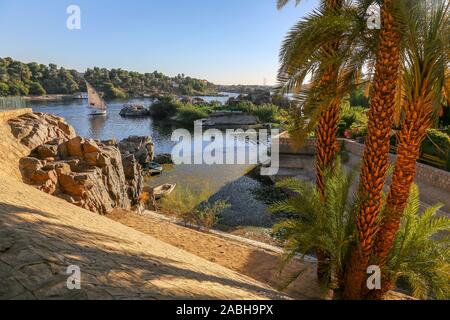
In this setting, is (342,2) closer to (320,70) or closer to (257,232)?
(320,70)

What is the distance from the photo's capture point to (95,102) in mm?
68125

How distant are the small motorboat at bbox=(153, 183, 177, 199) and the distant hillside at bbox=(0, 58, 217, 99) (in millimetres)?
72771

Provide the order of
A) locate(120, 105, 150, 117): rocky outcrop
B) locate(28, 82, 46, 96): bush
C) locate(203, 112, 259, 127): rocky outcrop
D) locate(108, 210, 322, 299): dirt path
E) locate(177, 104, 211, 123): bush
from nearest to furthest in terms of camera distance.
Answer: locate(108, 210, 322, 299): dirt path < locate(203, 112, 259, 127): rocky outcrop < locate(177, 104, 211, 123): bush < locate(120, 105, 150, 117): rocky outcrop < locate(28, 82, 46, 96): bush

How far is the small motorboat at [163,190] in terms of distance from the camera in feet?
65.4

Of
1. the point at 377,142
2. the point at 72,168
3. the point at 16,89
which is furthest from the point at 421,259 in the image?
the point at 16,89

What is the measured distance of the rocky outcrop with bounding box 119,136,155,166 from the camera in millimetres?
29059

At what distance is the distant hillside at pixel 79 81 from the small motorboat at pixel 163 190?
2865 inches

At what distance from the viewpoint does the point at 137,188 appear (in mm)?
17375

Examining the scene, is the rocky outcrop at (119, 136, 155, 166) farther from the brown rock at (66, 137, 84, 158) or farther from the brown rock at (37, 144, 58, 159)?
the brown rock at (37, 144, 58, 159)

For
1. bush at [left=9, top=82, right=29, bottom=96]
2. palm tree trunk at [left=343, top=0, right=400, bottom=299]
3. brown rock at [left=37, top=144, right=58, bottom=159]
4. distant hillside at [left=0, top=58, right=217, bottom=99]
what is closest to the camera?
palm tree trunk at [left=343, top=0, right=400, bottom=299]

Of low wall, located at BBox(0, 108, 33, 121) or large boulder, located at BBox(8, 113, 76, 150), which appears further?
low wall, located at BBox(0, 108, 33, 121)

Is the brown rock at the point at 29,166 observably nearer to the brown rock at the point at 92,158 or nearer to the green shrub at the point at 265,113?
the brown rock at the point at 92,158

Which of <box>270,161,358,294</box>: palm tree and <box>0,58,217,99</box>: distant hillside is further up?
<box>0,58,217,99</box>: distant hillside

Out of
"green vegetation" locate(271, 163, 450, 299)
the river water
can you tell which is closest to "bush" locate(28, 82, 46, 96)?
the river water
